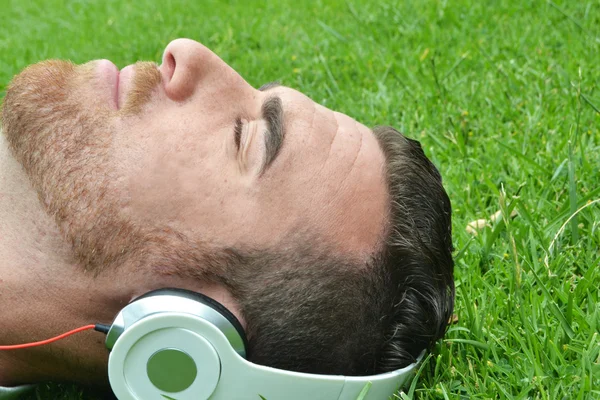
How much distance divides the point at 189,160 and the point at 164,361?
2.26ft

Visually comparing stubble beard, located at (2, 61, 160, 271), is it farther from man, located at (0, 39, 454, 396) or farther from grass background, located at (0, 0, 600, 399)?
grass background, located at (0, 0, 600, 399)

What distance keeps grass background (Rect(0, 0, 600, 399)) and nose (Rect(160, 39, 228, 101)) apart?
1129mm

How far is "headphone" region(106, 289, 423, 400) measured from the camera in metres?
2.14

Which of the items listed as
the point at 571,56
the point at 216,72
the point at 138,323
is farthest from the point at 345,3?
the point at 138,323

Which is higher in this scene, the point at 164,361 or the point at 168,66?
the point at 168,66

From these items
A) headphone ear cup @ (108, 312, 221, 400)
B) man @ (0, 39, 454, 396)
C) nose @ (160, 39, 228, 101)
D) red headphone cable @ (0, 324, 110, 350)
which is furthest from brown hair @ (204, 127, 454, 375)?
nose @ (160, 39, 228, 101)

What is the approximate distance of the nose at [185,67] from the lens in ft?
8.93

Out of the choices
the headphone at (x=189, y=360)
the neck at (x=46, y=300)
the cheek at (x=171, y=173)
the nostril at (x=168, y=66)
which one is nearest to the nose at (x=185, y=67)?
the nostril at (x=168, y=66)

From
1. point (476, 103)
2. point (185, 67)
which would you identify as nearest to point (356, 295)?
point (185, 67)

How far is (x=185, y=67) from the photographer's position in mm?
2768

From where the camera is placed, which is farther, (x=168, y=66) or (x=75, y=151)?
(x=168, y=66)

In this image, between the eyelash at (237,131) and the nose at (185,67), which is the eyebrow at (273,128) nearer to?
the eyelash at (237,131)

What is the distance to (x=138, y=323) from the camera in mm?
2115

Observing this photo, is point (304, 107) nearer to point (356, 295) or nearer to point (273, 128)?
point (273, 128)
